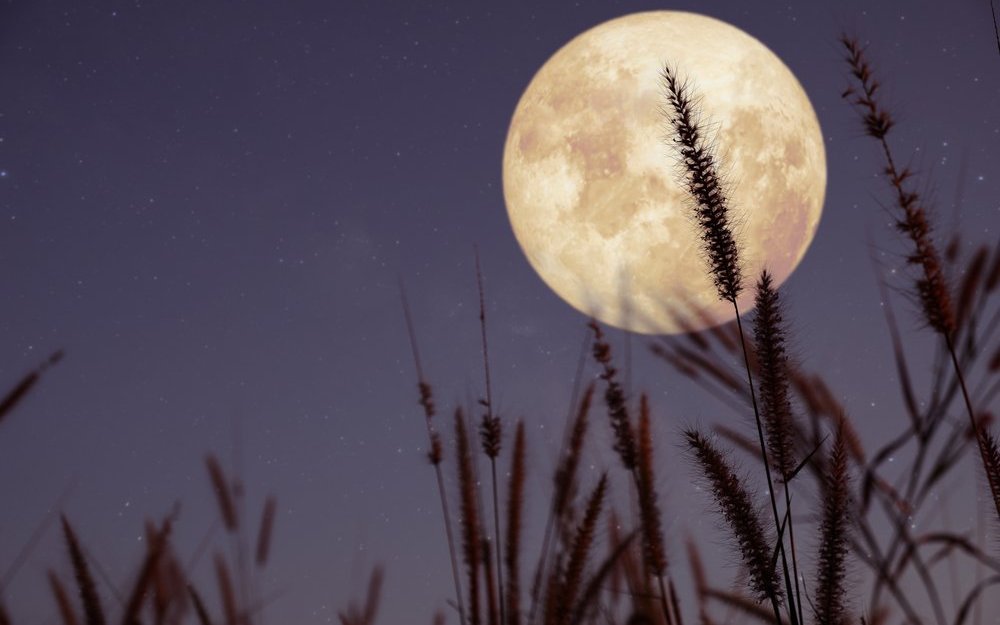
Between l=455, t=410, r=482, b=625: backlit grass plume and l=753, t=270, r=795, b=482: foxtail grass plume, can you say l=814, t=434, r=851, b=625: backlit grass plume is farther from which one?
l=455, t=410, r=482, b=625: backlit grass plume

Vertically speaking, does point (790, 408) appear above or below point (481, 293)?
below

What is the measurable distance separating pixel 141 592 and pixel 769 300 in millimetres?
1175

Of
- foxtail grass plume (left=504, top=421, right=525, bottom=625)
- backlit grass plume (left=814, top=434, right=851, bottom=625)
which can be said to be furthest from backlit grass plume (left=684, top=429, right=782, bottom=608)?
foxtail grass plume (left=504, top=421, right=525, bottom=625)

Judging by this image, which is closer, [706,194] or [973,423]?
[973,423]

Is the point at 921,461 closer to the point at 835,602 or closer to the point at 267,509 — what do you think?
the point at 835,602

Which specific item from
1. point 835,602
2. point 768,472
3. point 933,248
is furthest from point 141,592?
point 933,248

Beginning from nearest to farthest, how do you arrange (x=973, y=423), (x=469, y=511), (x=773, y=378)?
(x=973, y=423), (x=773, y=378), (x=469, y=511)

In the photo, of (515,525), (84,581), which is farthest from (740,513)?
(84,581)

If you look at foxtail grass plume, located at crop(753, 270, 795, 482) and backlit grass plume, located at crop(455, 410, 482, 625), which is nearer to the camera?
foxtail grass plume, located at crop(753, 270, 795, 482)

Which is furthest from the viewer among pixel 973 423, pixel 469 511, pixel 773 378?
pixel 469 511

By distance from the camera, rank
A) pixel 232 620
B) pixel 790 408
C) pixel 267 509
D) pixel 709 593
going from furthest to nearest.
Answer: pixel 267 509 → pixel 709 593 → pixel 232 620 → pixel 790 408

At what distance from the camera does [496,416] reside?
1896 millimetres

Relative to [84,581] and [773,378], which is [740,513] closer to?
[773,378]

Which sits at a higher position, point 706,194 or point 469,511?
point 706,194
